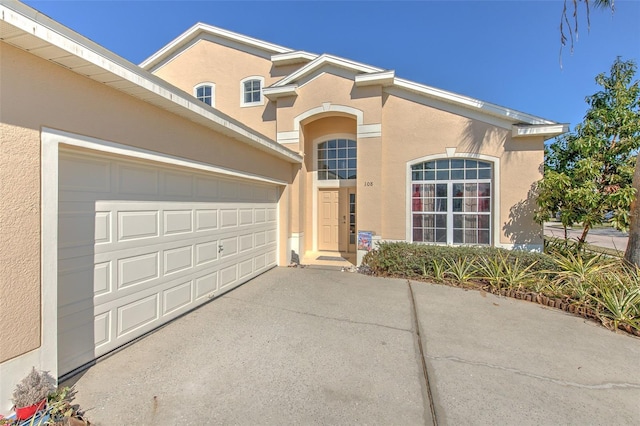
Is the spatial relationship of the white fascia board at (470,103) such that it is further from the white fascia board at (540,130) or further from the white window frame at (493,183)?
the white window frame at (493,183)

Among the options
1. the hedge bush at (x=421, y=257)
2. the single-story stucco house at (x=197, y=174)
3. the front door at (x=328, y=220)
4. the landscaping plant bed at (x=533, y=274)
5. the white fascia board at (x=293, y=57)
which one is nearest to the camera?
the single-story stucco house at (x=197, y=174)

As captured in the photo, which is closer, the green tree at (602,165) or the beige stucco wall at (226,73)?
the green tree at (602,165)

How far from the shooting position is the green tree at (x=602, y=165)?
6.58 meters

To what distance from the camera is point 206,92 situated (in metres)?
11.1

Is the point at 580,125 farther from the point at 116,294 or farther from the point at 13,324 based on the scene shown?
the point at 13,324

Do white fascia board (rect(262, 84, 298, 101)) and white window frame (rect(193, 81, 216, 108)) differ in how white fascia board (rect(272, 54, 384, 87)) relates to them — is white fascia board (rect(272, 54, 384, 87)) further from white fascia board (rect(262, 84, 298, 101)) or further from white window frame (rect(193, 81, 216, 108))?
white window frame (rect(193, 81, 216, 108))

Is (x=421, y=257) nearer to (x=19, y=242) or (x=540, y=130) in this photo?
(x=540, y=130)

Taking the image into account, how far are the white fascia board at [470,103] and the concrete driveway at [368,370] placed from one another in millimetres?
5044

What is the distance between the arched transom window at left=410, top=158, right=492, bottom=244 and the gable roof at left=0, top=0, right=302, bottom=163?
6.41m

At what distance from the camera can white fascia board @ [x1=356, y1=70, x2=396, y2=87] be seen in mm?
7977

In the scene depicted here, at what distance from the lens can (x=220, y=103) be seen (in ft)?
35.5

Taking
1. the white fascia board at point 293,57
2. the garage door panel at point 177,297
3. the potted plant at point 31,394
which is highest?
the white fascia board at point 293,57

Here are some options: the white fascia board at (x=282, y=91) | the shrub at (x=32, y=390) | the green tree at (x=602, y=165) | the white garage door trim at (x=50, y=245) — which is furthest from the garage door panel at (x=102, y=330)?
the green tree at (x=602, y=165)

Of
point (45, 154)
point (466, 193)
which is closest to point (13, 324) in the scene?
point (45, 154)
